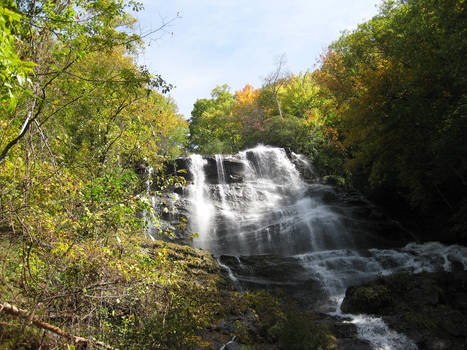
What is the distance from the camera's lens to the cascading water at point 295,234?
35.1 ft

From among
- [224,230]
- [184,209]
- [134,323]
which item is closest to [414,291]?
[134,323]

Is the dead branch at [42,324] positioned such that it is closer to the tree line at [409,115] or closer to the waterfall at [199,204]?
the tree line at [409,115]

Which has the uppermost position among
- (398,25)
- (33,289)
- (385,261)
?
(398,25)

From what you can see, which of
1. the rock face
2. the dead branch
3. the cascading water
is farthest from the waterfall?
the dead branch

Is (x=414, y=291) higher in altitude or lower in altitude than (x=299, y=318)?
lower

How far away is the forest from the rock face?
2.19 metres

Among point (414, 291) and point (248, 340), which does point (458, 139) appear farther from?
point (248, 340)

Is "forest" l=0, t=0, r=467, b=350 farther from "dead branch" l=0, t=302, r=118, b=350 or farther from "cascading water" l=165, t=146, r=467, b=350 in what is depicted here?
"cascading water" l=165, t=146, r=467, b=350

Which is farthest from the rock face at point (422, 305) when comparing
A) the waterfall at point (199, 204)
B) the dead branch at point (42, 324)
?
the waterfall at point (199, 204)

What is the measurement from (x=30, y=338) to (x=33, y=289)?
71 cm

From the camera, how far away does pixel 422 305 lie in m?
7.70

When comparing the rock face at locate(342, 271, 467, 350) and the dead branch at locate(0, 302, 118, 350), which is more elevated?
the dead branch at locate(0, 302, 118, 350)

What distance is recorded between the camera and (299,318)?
20.1 feet

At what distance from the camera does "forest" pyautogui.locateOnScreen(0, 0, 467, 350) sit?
12.7 feet
